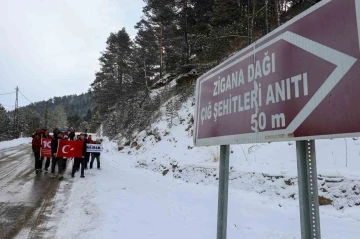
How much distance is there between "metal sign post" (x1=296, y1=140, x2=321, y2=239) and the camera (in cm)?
165

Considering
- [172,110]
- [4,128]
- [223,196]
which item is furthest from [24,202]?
[4,128]

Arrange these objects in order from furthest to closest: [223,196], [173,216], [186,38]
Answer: [186,38] < [173,216] < [223,196]

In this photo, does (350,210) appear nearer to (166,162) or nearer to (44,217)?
(44,217)

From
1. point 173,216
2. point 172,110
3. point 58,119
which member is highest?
point 58,119

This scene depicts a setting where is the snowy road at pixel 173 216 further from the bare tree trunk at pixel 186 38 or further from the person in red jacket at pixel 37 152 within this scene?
the bare tree trunk at pixel 186 38

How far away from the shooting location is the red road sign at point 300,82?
1.40 m

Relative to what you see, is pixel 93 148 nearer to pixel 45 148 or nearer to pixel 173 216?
pixel 45 148

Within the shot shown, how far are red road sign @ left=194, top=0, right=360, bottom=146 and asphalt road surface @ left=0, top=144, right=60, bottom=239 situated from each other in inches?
163

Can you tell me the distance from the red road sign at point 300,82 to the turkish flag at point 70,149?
998 centimetres

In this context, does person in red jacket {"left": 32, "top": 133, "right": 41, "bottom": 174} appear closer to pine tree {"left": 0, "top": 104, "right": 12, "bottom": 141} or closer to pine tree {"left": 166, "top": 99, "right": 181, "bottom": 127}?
pine tree {"left": 166, "top": 99, "right": 181, "bottom": 127}

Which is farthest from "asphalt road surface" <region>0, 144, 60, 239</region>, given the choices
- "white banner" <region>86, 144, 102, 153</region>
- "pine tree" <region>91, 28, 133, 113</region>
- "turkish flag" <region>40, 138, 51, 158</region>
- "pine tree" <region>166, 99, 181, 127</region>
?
"pine tree" <region>91, 28, 133, 113</region>

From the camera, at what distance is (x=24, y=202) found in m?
6.83

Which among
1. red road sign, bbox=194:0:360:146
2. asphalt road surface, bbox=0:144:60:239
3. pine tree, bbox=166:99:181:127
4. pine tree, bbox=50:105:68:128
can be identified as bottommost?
asphalt road surface, bbox=0:144:60:239

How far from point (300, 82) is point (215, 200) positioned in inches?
235
